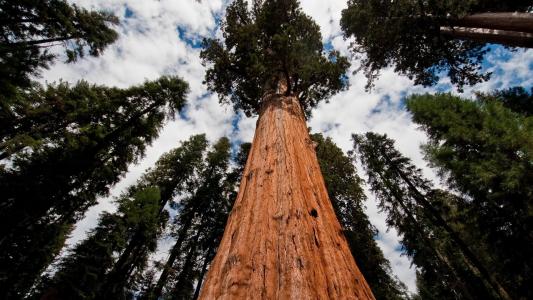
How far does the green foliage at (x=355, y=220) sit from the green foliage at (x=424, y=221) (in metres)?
2.33

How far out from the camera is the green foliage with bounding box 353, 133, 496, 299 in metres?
14.2

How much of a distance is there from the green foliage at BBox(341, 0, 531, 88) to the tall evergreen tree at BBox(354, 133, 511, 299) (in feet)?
26.0

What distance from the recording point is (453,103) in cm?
1355

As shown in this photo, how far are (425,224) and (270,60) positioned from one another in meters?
15.0

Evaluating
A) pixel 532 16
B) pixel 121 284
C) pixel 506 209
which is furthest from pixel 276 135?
pixel 121 284

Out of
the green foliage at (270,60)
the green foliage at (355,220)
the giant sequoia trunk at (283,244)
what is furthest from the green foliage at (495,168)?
the giant sequoia trunk at (283,244)

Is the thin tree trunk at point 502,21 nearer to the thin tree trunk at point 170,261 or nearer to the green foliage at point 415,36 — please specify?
the green foliage at point 415,36

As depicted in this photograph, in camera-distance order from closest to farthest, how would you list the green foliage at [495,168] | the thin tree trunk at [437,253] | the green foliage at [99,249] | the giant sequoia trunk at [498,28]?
1. the giant sequoia trunk at [498,28]
2. the green foliage at [495,168]
3. the green foliage at [99,249]
4. the thin tree trunk at [437,253]

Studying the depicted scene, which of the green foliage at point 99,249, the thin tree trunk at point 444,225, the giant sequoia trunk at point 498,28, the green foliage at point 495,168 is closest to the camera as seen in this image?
the giant sequoia trunk at point 498,28

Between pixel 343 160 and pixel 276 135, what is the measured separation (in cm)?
1479

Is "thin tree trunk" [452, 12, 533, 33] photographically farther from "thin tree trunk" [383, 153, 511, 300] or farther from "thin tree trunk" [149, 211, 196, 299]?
"thin tree trunk" [149, 211, 196, 299]

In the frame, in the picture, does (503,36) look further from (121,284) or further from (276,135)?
(121,284)

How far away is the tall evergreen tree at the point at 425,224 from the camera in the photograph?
1411 centimetres

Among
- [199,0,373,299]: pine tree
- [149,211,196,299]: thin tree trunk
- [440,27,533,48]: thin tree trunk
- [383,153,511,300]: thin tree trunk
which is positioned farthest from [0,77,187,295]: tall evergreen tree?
[383,153,511,300]: thin tree trunk
